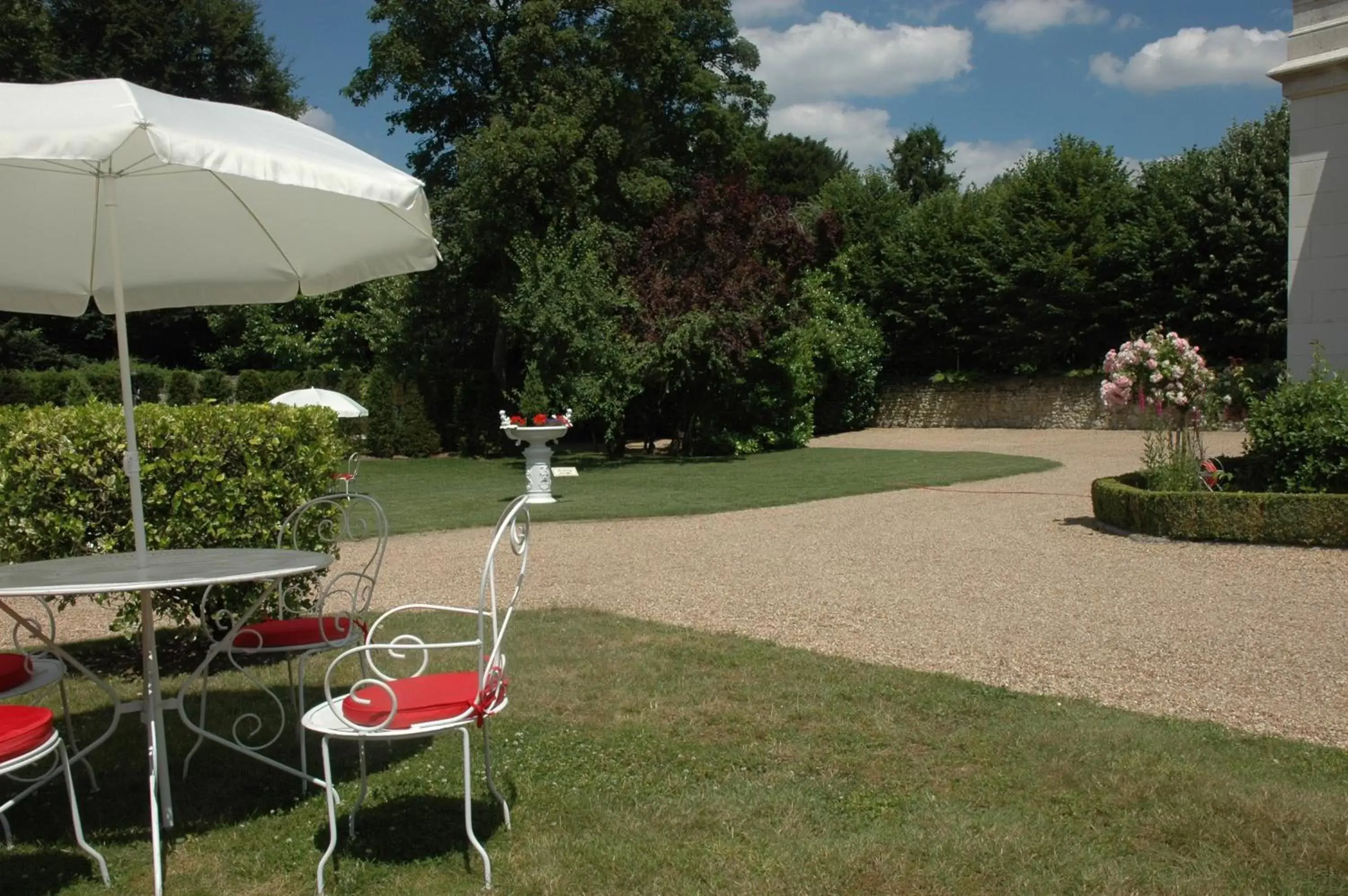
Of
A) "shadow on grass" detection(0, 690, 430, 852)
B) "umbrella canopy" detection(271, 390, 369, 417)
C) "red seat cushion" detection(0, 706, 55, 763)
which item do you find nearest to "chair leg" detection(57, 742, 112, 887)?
"red seat cushion" detection(0, 706, 55, 763)

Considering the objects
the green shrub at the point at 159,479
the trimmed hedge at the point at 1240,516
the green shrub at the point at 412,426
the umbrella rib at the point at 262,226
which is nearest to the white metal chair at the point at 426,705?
the umbrella rib at the point at 262,226

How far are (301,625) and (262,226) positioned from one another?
62.9 inches

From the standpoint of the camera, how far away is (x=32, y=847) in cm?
349

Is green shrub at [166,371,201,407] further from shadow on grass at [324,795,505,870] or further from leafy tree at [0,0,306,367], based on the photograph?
shadow on grass at [324,795,505,870]

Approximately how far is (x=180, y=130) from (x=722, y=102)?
79.1ft

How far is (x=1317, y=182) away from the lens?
12.6 m

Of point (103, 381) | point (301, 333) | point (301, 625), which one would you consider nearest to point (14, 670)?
point (301, 625)

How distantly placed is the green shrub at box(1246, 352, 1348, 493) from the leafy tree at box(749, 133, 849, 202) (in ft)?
96.0

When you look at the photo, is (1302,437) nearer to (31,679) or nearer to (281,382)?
(31,679)

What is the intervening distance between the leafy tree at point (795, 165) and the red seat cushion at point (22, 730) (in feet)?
120

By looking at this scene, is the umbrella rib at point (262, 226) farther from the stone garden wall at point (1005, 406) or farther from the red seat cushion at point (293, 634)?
the stone garden wall at point (1005, 406)

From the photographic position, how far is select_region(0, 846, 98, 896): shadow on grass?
319 cm

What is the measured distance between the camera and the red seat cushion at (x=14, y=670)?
3689mm

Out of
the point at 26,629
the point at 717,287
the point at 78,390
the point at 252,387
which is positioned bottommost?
the point at 26,629
